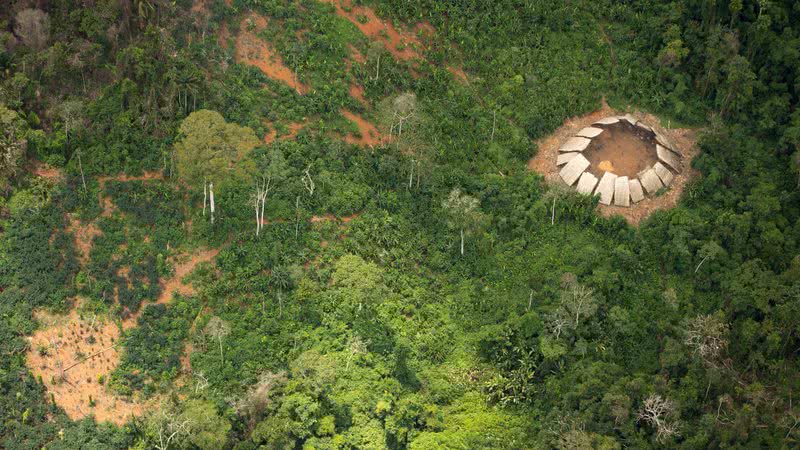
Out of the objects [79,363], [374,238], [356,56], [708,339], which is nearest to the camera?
[79,363]

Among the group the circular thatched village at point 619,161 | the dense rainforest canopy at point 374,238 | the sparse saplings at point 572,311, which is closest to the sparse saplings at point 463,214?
the dense rainforest canopy at point 374,238

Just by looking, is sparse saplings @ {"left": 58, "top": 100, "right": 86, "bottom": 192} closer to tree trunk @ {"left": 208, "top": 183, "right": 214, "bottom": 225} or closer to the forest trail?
tree trunk @ {"left": 208, "top": 183, "right": 214, "bottom": 225}

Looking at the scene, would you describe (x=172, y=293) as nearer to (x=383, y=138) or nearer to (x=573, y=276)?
(x=383, y=138)

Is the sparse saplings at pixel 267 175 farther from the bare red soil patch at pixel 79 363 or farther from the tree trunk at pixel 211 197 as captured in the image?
the bare red soil patch at pixel 79 363

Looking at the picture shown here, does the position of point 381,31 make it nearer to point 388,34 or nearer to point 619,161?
point 388,34

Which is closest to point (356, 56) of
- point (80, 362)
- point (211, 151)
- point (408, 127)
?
point (408, 127)
